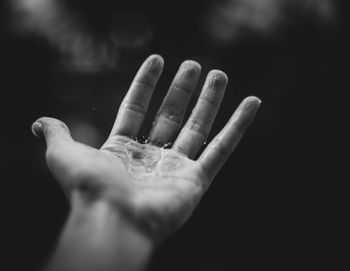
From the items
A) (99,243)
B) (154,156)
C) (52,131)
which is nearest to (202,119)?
(154,156)

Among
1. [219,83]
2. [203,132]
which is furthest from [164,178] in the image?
[219,83]

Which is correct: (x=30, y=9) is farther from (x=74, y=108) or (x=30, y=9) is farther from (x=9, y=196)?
(x=9, y=196)

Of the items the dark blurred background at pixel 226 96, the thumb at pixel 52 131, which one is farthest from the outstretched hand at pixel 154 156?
the dark blurred background at pixel 226 96

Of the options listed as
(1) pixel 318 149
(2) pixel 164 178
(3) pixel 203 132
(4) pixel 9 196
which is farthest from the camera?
(1) pixel 318 149

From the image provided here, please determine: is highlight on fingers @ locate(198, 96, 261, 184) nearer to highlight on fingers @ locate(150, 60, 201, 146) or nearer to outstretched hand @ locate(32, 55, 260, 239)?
outstretched hand @ locate(32, 55, 260, 239)

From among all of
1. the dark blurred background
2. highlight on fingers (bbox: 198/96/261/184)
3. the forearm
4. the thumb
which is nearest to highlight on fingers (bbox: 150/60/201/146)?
highlight on fingers (bbox: 198/96/261/184)

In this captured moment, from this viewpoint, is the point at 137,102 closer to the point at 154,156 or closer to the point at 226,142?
the point at 154,156
